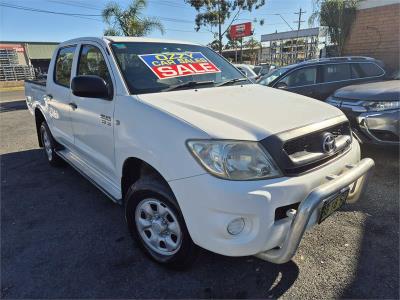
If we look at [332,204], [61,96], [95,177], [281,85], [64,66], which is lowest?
[95,177]

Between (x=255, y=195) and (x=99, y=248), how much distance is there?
1.73 metres

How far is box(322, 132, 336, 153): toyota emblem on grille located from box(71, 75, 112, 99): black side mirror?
1808 millimetres

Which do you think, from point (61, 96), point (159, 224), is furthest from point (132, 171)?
point (61, 96)

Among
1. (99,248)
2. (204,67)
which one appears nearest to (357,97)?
(204,67)

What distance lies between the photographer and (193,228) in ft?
7.08

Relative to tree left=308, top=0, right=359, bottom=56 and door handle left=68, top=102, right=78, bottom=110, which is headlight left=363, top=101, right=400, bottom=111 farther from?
tree left=308, top=0, right=359, bottom=56

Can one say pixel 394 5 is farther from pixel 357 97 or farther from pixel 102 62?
pixel 102 62

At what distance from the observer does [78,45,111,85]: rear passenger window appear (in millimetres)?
3188

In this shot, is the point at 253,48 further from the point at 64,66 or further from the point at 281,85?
the point at 64,66

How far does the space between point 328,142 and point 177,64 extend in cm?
165

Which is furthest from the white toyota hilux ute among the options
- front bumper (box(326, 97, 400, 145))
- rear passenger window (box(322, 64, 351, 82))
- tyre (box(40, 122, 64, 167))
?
rear passenger window (box(322, 64, 351, 82))

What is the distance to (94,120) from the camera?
3.23m

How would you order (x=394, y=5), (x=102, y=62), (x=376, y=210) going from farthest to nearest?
(x=394, y=5)
(x=376, y=210)
(x=102, y=62)

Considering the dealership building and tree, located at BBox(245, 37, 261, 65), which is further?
tree, located at BBox(245, 37, 261, 65)
